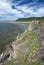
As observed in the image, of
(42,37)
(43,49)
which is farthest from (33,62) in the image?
(42,37)

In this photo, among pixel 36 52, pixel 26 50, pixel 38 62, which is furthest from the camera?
pixel 26 50

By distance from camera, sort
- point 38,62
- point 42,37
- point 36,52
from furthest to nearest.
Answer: point 42,37
point 36,52
point 38,62

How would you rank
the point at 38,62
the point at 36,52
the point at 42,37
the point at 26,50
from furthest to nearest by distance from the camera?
1. the point at 26,50
2. the point at 42,37
3. the point at 36,52
4. the point at 38,62

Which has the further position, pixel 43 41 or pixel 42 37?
pixel 42 37

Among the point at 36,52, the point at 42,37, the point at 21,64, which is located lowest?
the point at 21,64

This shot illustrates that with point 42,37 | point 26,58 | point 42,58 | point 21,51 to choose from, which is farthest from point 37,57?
point 21,51

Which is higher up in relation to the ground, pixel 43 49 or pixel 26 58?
pixel 43 49

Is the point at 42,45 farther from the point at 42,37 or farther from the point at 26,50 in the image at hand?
the point at 26,50

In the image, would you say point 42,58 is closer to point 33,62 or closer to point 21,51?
point 33,62

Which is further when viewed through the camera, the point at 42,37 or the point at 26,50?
the point at 26,50
